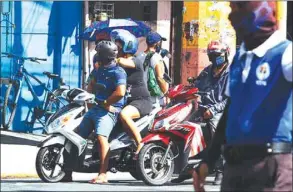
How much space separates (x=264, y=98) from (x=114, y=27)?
1127 centimetres

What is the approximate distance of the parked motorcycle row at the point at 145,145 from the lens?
31.5 ft

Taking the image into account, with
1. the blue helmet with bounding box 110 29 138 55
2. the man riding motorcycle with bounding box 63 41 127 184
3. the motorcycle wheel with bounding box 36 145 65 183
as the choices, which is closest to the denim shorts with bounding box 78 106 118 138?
the man riding motorcycle with bounding box 63 41 127 184

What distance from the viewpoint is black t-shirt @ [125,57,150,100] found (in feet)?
33.2

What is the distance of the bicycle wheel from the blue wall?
58cm

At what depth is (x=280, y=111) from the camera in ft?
13.0

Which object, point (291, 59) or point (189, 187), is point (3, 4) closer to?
point (189, 187)

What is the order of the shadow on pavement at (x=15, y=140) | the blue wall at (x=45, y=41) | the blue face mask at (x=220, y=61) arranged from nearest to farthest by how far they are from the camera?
the blue face mask at (x=220, y=61), the shadow on pavement at (x=15, y=140), the blue wall at (x=45, y=41)

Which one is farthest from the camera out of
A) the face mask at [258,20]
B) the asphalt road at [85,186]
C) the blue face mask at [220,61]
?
the blue face mask at [220,61]

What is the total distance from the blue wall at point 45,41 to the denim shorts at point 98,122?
19.3 feet

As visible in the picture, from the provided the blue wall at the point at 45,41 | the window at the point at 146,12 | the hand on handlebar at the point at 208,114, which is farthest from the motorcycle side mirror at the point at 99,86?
the window at the point at 146,12

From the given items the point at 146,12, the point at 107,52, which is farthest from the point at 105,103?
the point at 146,12

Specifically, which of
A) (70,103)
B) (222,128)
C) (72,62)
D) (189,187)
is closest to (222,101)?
(189,187)

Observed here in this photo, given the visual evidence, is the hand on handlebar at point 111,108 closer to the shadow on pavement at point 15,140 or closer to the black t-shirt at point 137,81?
the black t-shirt at point 137,81

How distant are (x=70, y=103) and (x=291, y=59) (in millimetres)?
6376
